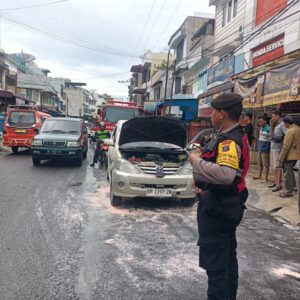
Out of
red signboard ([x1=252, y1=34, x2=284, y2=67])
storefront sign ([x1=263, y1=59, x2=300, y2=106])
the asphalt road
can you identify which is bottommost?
the asphalt road

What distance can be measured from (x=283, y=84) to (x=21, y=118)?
12.9 meters

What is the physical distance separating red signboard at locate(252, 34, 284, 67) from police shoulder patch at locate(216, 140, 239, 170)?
39.6ft

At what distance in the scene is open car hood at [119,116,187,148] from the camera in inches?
339

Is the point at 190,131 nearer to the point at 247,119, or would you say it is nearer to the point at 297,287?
the point at 247,119

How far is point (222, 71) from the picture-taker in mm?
16766

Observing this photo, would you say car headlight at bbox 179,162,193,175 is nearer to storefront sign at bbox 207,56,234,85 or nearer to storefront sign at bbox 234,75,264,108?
storefront sign at bbox 234,75,264,108

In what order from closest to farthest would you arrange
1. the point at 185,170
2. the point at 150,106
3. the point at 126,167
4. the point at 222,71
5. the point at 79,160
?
the point at 126,167
the point at 185,170
the point at 79,160
the point at 222,71
the point at 150,106

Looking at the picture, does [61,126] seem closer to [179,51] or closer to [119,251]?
[119,251]

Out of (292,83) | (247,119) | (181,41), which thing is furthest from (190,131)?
(181,41)

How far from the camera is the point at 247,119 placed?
10453 mm

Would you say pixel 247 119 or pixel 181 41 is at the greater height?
pixel 181 41

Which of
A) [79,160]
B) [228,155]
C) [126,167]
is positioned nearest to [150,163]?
[126,167]

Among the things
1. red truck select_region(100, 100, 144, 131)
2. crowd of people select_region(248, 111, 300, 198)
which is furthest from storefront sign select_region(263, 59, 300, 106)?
red truck select_region(100, 100, 144, 131)

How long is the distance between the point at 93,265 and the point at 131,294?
86cm
